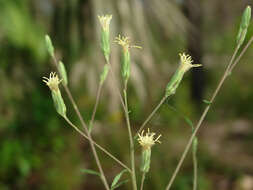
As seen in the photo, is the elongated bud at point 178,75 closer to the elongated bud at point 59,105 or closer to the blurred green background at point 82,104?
the elongated bud at point 59,105

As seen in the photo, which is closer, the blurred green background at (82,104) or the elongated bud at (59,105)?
the elongated bud at (59,105)

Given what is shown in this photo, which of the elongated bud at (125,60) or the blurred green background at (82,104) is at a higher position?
the blurred green background at (82,104)

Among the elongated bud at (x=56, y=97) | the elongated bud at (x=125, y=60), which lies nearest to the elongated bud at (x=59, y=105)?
the elongated bud at (x=56, y=97)

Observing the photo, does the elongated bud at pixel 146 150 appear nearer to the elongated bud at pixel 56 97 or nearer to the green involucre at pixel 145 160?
the green involucre at pixel 145 160

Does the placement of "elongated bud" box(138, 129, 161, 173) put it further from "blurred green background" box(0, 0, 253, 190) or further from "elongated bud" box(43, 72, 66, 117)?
"blurred green background" box(0, 0, 253, 190)

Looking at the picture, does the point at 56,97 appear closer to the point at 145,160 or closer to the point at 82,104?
the point at 145,160

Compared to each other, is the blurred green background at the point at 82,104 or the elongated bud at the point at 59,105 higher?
the blurred green background at the point at 82,104

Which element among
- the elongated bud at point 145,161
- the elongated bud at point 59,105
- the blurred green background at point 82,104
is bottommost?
the elongated bud at point 145,161

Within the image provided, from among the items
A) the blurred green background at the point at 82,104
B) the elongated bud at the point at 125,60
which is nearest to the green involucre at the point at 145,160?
the elongated bud at the point at 125,60

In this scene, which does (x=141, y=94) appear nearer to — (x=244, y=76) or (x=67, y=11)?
(x=67, y=11)

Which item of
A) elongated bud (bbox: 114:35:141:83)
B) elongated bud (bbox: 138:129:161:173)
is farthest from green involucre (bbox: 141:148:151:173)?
elongated bud (bbox: 114:35:141:83)

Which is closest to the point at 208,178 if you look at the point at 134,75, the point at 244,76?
the point at 134,75
